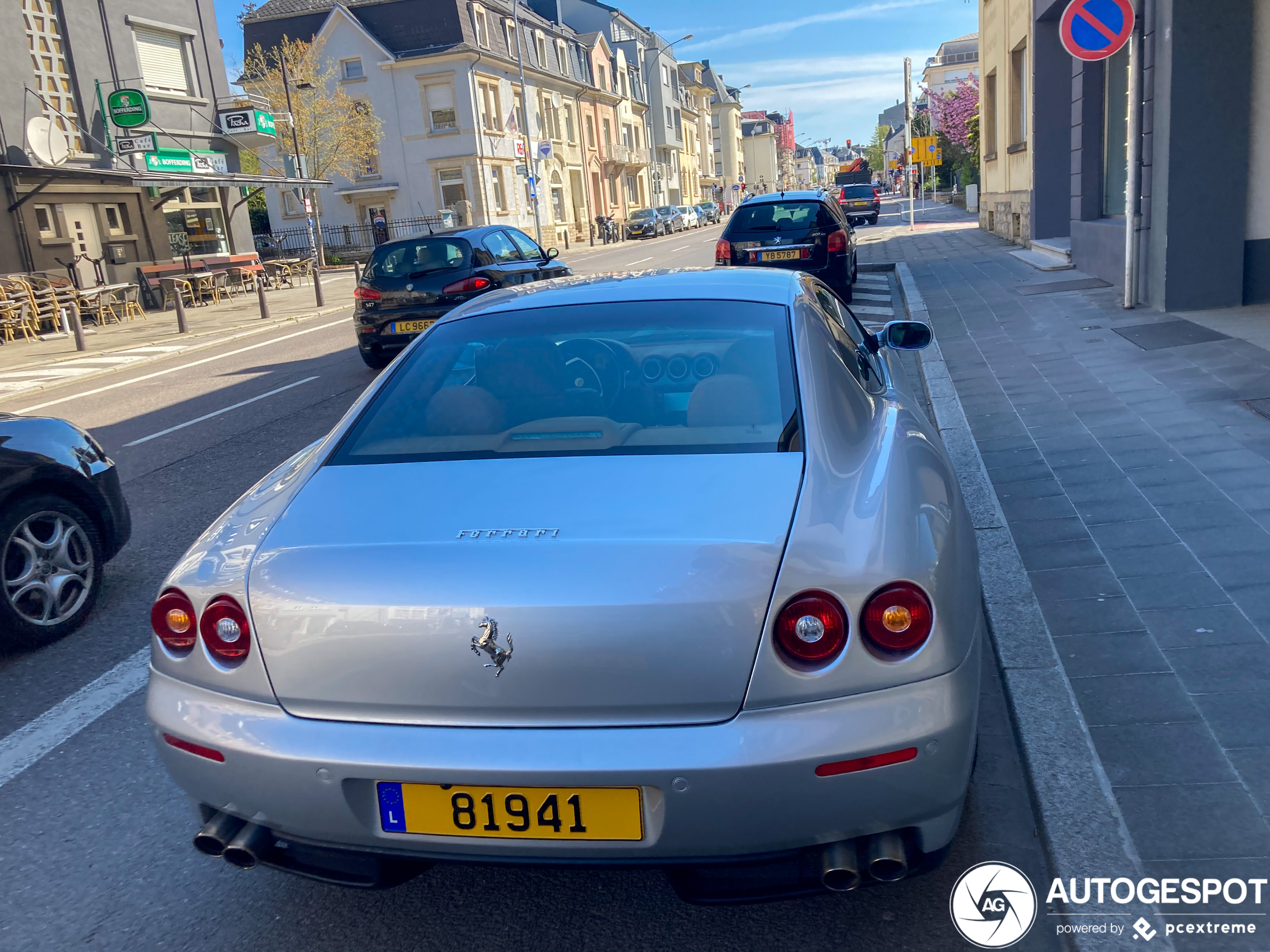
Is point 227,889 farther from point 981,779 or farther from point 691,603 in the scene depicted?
point 981,779

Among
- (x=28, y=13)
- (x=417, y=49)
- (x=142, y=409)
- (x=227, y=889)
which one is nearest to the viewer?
(x=227, y=889)

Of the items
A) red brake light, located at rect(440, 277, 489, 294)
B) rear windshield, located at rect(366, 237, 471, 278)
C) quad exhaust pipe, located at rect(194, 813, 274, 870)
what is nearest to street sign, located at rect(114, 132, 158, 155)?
rear windshield, located at rect(366, 237, 471, 278)

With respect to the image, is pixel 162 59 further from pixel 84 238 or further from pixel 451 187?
pixel 451 187

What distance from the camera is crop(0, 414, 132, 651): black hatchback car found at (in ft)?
Result: 14.5

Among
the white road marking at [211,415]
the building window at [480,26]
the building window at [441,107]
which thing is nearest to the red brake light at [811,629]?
the white road marking at [211,415]

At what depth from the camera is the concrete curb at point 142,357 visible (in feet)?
45.8

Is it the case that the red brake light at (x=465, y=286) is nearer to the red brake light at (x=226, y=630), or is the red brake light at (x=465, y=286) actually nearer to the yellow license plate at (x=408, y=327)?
the yellow license plate at (x=408, y=327)

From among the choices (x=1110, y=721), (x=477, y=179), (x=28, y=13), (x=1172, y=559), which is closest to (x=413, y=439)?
(x=1110, y=721)

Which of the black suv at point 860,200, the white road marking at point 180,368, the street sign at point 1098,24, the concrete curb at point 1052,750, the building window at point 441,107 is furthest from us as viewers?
the building window at point 441,107

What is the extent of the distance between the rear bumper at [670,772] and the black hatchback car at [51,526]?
2800 millimetres

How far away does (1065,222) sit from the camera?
725 inches

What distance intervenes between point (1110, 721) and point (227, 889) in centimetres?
257

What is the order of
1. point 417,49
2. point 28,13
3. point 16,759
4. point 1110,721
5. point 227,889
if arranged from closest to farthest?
point 227,889 < point 1110,721 < point 16,759 < point 28,13 < point 417,49

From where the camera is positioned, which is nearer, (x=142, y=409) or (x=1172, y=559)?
(x=1172, y=559)
